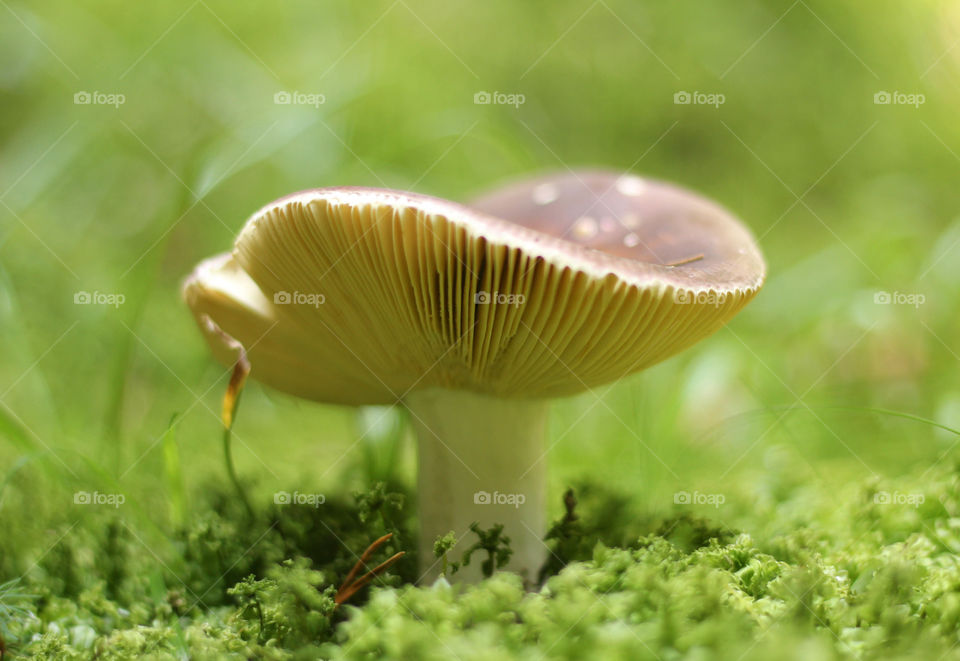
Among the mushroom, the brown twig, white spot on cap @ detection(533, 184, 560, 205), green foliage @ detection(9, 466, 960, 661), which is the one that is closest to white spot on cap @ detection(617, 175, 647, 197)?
the mushroom

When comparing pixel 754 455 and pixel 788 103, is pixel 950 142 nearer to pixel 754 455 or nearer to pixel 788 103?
pixel 788 103

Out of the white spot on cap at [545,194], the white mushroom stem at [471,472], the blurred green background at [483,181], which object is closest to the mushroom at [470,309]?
the white mushroom stem at [471,472]

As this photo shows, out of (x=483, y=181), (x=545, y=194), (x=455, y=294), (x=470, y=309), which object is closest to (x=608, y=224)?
(x=545, y=194)

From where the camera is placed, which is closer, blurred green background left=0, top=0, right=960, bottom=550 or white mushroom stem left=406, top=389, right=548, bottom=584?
white mushroom stem left=406, top=389, right=548, bottom=584

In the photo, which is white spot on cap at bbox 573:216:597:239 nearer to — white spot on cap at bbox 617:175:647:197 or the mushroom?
the mushroom

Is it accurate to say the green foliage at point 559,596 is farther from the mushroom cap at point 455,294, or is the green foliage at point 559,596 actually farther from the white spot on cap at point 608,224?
the white spot on cap at point 608,224

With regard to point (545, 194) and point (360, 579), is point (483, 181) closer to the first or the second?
point (545, 194)

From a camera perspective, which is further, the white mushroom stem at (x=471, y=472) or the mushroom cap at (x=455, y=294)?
the white mushroom stem at (x=471, y=472)
